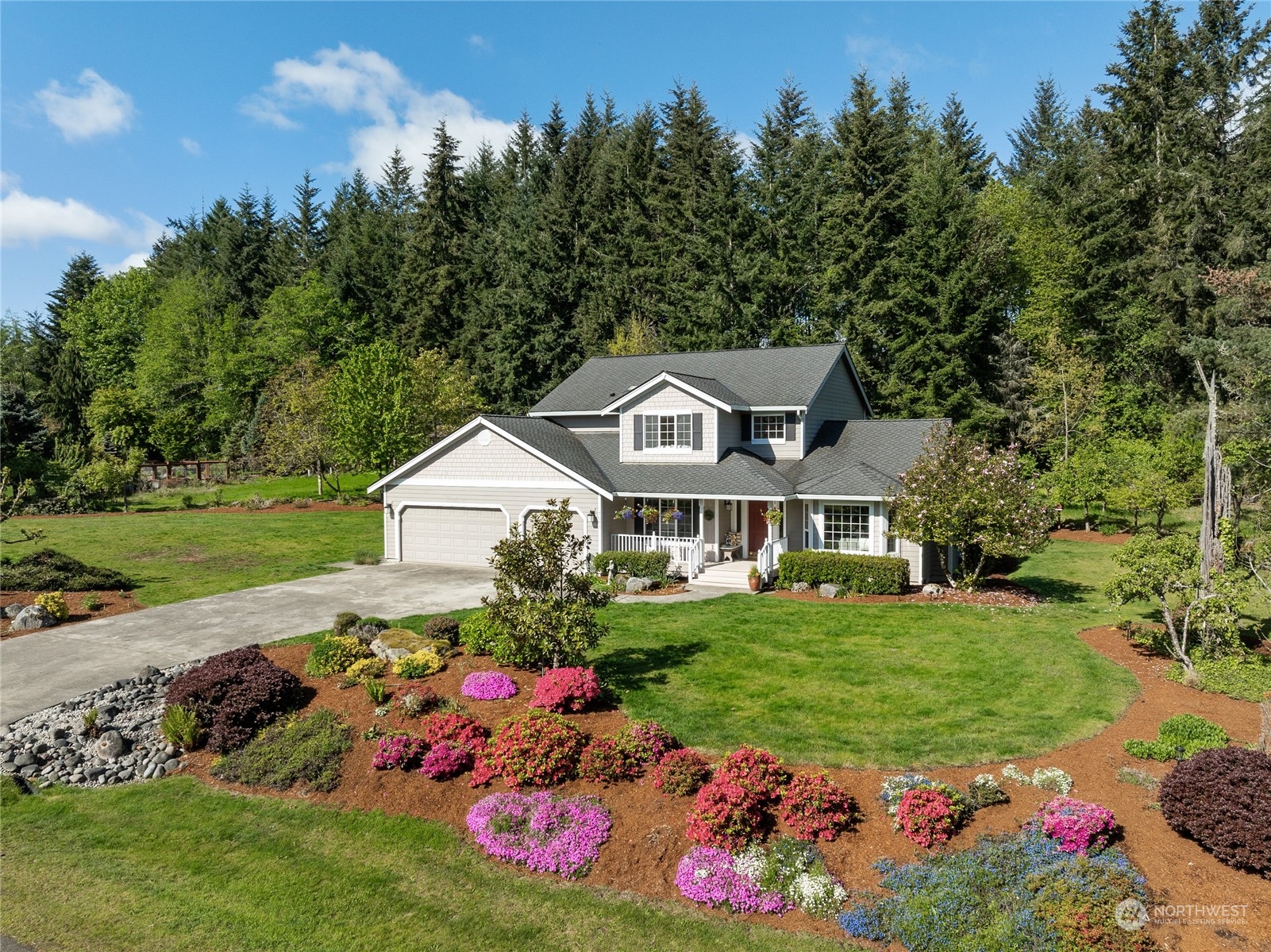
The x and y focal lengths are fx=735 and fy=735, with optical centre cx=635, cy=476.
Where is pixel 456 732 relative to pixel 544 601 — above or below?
below

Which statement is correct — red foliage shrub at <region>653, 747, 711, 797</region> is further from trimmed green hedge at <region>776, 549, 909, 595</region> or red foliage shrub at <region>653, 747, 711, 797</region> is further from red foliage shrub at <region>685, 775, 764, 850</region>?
trimmed green hedge at <region>776, 549, 909, 595</region>

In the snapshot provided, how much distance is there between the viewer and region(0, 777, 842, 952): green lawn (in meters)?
6.78

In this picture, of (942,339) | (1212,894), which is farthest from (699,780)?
(942,339)

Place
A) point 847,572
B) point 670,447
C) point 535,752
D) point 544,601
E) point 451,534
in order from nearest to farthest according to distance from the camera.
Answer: point 535,752 → point 544,601 → point 847,572 → point 670,447 → point 451,534

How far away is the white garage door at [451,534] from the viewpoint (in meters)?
24.5

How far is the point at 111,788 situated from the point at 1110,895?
38.9ft

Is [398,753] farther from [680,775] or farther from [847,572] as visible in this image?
[847,572]

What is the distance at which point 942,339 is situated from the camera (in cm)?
3703

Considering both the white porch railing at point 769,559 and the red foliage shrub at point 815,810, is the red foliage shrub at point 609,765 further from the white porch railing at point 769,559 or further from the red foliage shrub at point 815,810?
the white porch railing at point 769,559

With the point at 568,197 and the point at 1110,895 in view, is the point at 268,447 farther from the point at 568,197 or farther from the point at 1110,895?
the point at 1110,895

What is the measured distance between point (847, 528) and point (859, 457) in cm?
316

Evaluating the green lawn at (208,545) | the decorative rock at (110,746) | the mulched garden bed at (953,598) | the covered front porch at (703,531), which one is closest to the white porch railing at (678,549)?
the covered front porch at (703,531)

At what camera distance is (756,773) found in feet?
27.5

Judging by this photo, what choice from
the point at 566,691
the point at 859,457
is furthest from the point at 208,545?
the point at 859,457
